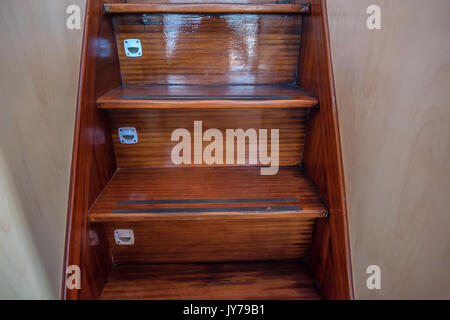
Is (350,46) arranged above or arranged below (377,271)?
above

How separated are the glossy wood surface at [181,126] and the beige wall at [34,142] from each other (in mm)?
281

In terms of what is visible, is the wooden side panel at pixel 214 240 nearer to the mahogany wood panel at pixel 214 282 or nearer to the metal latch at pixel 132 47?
the mahogany wood panel at pixel 214 282

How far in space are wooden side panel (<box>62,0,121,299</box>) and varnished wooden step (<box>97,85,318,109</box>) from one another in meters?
0.07

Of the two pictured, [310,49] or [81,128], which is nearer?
[81,128]

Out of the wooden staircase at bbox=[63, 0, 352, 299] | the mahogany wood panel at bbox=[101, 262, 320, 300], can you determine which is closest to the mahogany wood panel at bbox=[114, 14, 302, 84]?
the wooden staircase at bbox=[63, 0, 352, 299]

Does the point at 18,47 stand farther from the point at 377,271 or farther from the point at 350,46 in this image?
the point at 377,271

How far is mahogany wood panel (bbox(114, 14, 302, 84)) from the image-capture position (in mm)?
968

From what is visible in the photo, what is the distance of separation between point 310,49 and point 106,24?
69 cm

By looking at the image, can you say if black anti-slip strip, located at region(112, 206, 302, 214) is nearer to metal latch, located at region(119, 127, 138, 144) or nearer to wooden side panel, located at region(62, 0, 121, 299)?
wooden side panel, located at region(62, 0, 121, 299)

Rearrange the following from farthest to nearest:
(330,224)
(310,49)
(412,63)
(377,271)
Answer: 1. (310,49)
2. (330,224)
3. (377,271)
4. (412,63)

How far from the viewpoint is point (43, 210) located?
0.59m

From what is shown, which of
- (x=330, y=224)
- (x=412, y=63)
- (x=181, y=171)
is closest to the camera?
(x=412, y=63)
